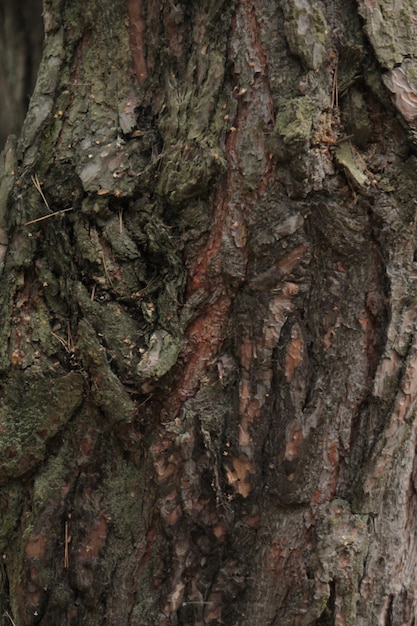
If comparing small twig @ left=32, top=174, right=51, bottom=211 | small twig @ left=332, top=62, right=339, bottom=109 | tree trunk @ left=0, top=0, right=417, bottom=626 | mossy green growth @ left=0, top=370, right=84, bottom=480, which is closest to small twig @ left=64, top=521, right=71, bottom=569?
tree trunk @ left=0, top=0, right=417, bottom=626

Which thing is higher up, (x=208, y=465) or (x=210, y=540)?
(x=208, y=465)

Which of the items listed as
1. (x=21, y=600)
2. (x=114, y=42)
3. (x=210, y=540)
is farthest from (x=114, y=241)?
(x=21, y=600)

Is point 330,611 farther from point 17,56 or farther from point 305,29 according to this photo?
point 17,56

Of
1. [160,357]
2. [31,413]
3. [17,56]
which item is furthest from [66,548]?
[17,56]

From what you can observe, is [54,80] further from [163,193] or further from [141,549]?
[141,549]

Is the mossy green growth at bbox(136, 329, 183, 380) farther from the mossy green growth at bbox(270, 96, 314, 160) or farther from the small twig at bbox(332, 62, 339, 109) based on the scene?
the small twig at bbox(332, 62, 339, 109)

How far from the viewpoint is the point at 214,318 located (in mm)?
1792

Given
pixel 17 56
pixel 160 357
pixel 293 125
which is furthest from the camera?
pixel 17 56

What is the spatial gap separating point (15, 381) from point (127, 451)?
1.12 feet

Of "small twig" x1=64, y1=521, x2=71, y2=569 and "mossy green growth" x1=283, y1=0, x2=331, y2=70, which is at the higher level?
"mossy green growth" x1=283, y1=0, x2=331, y2=70

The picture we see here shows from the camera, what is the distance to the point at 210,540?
1.79 meters

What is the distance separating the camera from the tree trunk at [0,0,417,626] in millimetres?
1714

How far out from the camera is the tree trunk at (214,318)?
171 cm

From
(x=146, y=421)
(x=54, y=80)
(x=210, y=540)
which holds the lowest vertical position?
(x=210, y=540)
